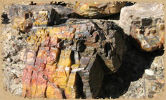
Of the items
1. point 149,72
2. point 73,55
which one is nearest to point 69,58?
point 73,55

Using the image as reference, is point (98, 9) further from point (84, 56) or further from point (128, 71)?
point (84, 56)

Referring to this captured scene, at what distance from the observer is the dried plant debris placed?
709 cm

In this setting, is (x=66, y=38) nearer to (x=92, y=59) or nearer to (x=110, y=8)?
(x=92, y=59)

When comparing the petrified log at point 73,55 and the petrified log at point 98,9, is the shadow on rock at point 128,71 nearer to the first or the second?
the petrified log at point 73,55

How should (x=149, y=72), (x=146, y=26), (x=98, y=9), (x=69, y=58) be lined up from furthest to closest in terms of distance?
(x=98, y=9) → (x=146, y=26) → (x=149, y=72) → (x=69, y=58)

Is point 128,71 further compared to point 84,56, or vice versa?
point 128,71

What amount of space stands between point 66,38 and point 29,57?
0.87m

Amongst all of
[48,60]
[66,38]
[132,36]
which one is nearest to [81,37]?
[66,38]

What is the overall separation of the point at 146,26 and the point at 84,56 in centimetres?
198

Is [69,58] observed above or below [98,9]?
below

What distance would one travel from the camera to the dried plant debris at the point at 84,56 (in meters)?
7.09

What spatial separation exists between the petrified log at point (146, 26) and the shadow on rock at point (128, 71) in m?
0.23

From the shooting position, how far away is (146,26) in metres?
8.41

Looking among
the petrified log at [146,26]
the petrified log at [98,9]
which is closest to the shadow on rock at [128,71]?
the petrified log at [146,26]
